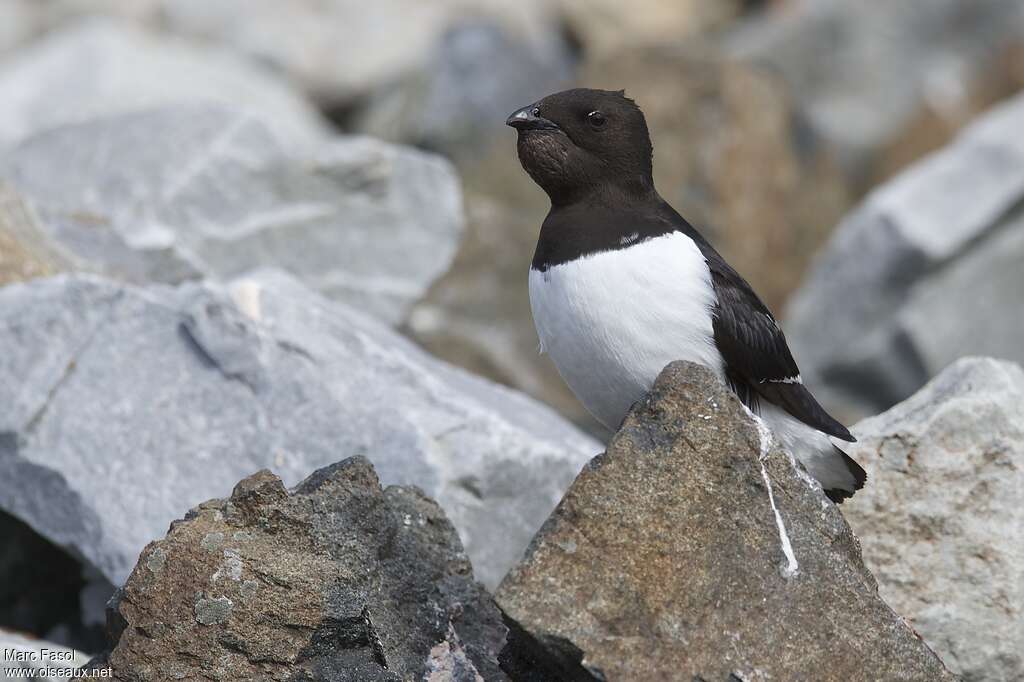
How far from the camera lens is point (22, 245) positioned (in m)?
8.12

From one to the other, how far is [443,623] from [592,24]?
16.9 meters

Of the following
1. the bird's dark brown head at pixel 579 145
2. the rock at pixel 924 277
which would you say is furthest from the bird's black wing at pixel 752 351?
the rock at pixel 924 277

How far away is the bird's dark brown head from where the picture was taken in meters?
6.18

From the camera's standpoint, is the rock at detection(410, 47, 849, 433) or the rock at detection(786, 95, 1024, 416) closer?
the rock at detection(786, 95, 1024, 416)

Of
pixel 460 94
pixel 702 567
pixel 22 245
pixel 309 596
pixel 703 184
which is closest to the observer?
pixel 702 567

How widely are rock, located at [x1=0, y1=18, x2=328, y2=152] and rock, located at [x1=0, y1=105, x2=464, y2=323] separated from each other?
4.32 meters

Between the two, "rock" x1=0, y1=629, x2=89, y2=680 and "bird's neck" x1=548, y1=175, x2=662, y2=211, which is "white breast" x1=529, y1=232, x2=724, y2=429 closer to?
"bird's neck" x1=548, y1=175, x2=662, y2=211

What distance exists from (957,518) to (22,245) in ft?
16.4

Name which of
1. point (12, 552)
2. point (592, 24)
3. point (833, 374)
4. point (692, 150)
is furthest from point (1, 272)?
point (592, 24)

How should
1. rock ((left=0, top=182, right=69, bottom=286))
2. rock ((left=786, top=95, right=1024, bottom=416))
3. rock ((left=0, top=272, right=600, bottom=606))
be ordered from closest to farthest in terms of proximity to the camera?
rock ((left=0, top=272, right=600, bottom=606)) < rock ((left=0, top=182, right=69, bottom=286)) < rock ((left=786, top=95, right=1024, bottom=416))

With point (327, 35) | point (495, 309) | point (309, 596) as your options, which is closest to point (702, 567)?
point (309, 596)

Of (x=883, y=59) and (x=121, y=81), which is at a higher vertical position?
(x=883, y=59)

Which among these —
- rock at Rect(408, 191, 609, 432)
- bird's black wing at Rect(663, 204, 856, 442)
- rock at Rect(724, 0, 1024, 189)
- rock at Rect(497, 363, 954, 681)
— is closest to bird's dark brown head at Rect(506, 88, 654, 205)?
bird's black wing at Rect(663, 204, 856, 442)

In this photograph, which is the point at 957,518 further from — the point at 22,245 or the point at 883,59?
the point at 883,59
